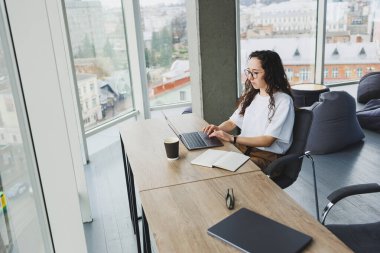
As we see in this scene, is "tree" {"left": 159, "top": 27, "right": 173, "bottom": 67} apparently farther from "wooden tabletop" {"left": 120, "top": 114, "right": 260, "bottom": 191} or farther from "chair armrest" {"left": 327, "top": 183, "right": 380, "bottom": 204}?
"chair armrest" {"left": 327, "top": 183, "right": 380, "bottom": 204}

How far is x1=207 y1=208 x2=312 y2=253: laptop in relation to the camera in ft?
3.83

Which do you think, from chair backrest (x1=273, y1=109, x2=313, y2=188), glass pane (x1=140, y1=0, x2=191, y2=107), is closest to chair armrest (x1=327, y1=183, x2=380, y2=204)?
chair backrest (x1=273, y1=109, x2=313, y2=188)

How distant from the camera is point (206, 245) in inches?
48.2

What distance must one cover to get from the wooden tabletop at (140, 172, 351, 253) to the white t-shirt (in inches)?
23.3

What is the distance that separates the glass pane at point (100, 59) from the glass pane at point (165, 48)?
0.39m

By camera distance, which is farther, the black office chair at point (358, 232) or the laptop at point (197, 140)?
the laptop at point (197, 140)

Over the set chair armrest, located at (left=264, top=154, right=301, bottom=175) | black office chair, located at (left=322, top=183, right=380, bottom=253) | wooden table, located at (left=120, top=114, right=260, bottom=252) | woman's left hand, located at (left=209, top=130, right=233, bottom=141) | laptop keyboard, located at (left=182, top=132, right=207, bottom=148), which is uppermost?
woman's left hand, located at (left=209, top=130, right=233, bottom=141)

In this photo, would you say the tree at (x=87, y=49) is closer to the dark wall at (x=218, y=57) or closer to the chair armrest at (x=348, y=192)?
the dark wall at (x=218, y=57)

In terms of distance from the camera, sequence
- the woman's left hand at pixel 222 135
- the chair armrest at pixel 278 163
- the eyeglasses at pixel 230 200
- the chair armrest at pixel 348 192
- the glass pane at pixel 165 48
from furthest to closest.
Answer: the glass pane at pixel 165 48 → the woman's left hand at pixel 222 135 → the chair armrest at pixel 278 163 → the chair armrest at pixel 348 192 → the eyeglasses at pixel 230 200

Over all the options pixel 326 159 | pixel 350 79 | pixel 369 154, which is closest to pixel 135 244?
pixel 326 159

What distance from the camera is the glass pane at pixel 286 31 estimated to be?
18.8 ft

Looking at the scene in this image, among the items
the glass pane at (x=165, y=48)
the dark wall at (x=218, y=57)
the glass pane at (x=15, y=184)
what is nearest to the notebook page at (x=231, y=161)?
the glass pane at (x=15, y=184)

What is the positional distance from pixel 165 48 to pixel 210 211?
4.43 metres

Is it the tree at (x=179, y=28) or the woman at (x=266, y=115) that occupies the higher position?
the tree at (x=179, y=28)
